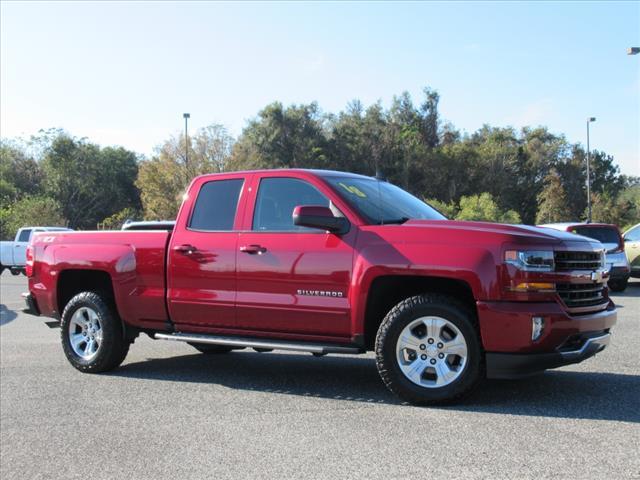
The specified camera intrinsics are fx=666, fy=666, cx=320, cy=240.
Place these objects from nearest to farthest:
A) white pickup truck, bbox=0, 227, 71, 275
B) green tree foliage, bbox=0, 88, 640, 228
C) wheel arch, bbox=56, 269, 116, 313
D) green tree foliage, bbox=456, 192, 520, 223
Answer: wheel arch, bbox=56, 269, 116, 313 → white pickup truck, bbox=0, 227, 71, 275 → green tree foliage, bbox=456, 192, 520, 223 → green tree foliage, bbox=0, 88, 640, 228

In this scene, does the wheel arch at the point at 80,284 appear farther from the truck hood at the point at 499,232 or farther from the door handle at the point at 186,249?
the truck hood at the point at 499,232

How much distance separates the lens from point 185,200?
22.4ft

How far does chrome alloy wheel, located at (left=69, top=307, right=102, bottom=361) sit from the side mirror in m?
2.91

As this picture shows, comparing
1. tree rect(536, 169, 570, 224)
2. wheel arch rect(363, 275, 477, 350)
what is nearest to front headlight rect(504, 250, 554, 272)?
wheel arch rect(363, 275, 477, 350)

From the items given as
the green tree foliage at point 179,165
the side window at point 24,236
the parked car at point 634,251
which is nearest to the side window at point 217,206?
the parked car at point 634,251

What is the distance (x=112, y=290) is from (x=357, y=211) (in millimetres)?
3150

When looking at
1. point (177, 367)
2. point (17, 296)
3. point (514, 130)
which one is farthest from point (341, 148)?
point (177, 367)

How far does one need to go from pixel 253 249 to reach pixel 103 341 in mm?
2165

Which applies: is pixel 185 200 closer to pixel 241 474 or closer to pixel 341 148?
pixel 241 474

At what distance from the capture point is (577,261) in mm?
5242

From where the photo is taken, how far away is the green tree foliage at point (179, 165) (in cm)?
4022

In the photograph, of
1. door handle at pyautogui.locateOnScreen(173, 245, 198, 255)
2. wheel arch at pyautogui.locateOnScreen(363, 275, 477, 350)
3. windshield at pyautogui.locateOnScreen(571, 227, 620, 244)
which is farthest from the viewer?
windshield at pyautogui.locateOnScreen(571, 227, 620, 244)

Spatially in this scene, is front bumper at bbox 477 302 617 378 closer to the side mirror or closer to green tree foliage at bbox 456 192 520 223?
the side mirror

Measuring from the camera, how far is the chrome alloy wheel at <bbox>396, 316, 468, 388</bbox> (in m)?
5.23
